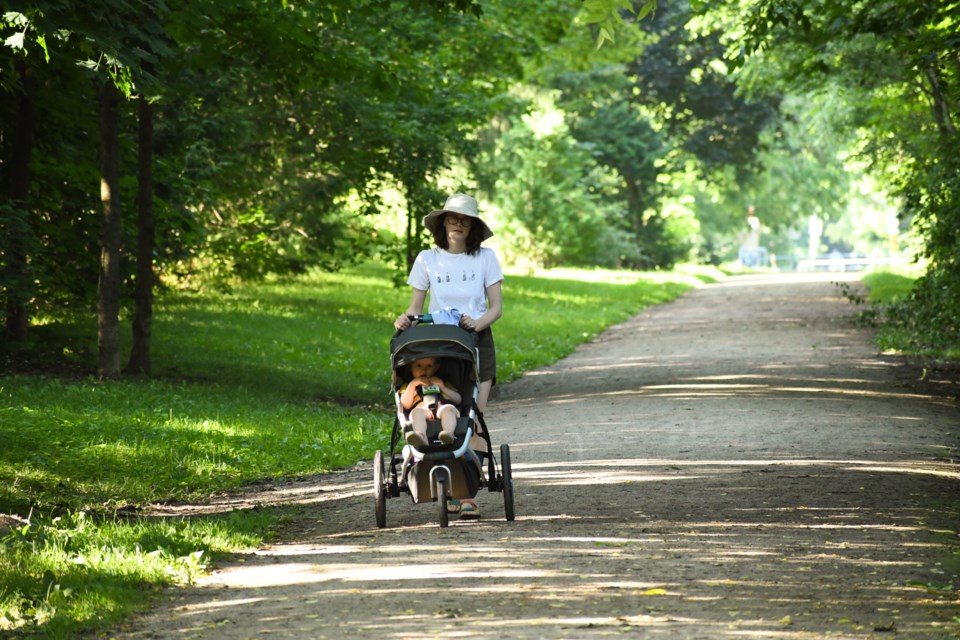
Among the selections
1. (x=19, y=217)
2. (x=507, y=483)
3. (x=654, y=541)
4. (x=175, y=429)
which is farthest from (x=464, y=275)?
(x=19, y=217)

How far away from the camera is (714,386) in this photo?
1758 cm

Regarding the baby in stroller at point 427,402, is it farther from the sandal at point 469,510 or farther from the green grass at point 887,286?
the green grass at point 887,286

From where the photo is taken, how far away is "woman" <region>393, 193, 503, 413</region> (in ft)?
29.2

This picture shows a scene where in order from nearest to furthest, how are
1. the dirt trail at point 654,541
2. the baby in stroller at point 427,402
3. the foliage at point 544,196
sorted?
the dirt trail at point 654,541 → the baby in stroller at point 427,402 → the foliage at point 544,196

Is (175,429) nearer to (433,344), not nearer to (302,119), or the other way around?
(433,344)

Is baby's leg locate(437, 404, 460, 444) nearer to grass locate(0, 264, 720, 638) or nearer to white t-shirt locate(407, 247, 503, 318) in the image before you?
white t-shirt locate(407, 247, 503, 318)

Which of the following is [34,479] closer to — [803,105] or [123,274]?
[123,274]

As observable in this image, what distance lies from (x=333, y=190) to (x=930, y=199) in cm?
1213

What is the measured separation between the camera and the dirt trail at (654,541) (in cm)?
608

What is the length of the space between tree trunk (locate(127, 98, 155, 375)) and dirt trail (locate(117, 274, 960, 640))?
192 inches

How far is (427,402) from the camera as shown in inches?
331

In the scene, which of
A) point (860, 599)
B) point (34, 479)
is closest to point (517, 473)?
point (34, 479)

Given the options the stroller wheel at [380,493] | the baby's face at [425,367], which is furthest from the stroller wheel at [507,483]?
the stroller wheel at [380,493]

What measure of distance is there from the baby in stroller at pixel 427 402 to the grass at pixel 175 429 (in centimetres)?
121
